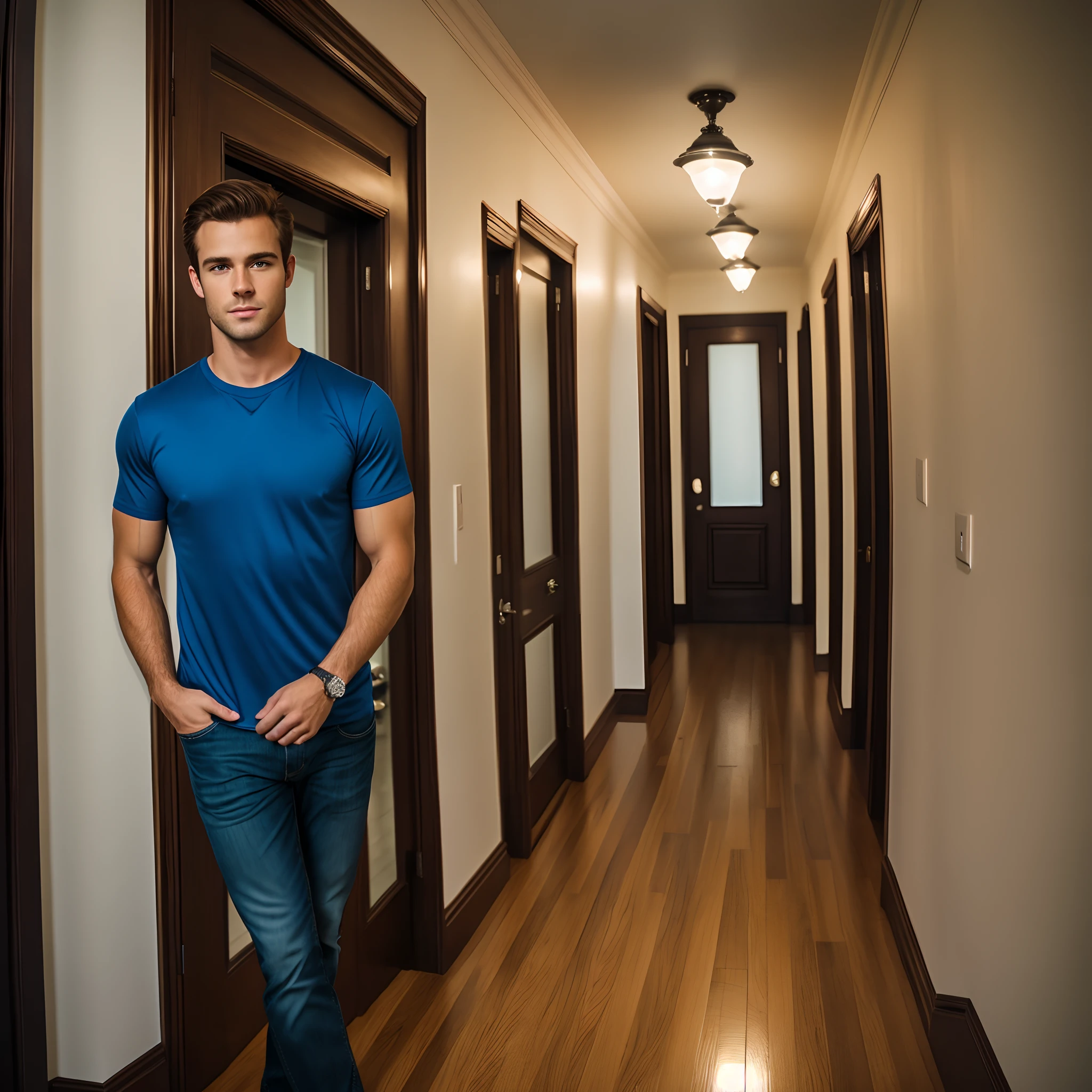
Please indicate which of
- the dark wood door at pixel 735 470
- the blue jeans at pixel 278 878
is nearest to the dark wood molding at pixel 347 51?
the blue jeans at pixel 278 878

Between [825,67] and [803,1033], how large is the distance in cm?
300

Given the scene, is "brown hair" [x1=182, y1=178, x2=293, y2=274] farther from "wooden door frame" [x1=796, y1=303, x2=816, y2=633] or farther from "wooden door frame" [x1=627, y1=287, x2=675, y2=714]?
"wooden door frame" [x1=796, y1=303, x2=816, y2=633]

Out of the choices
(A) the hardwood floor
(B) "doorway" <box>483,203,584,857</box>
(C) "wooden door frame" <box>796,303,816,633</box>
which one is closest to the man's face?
(A) the hardwood floor

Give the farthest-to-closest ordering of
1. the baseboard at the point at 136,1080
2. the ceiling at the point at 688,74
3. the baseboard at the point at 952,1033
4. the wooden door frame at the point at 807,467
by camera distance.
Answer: the wooden door frame at the point at 807,467 < the ceiling at the point at 688,74 < the baseboard at the point at 952,1033 < the baseboard at the point at 136,1080

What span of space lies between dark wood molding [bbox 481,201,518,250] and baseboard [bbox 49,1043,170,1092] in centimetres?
241

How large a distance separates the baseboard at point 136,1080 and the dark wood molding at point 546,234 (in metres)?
2.81

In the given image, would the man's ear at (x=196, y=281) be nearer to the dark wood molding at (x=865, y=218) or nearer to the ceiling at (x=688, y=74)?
the ceiling at (x=688, y=74)

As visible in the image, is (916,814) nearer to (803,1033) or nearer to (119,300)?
(803,1033)

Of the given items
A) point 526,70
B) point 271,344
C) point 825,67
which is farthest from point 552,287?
point 271,344

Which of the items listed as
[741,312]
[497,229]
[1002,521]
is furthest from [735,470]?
[1002,521]

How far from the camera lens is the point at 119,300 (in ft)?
5.32

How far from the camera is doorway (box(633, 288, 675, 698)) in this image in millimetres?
6484

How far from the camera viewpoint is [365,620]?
158 cm

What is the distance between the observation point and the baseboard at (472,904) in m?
2.71
